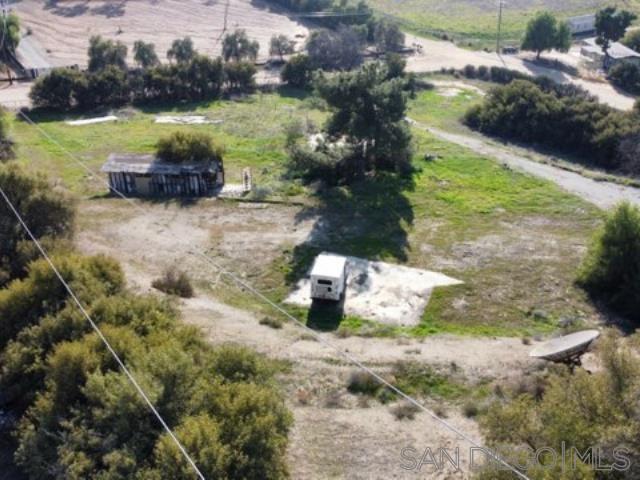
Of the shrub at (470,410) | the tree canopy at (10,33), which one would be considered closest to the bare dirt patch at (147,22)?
the tree canopy at (10,33)

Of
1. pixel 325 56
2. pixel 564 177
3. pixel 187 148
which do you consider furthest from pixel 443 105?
pixel 187 148

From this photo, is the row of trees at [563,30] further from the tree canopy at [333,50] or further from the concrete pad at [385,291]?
the concrete pad at [385,291]

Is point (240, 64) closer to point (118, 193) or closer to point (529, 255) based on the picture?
point (118, 193)

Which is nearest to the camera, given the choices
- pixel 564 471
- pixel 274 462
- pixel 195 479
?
pixel 564 471

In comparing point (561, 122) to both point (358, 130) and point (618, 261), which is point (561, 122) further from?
point (618, 261)

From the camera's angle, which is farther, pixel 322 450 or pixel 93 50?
pixel 93 50

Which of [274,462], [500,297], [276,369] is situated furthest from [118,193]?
[274,462]

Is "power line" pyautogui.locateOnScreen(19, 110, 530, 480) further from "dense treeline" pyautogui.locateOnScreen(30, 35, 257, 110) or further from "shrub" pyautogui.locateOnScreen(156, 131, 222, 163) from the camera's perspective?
"dense treeline" pyautogui.locateOnScreen(30, 35, 257, 110)
